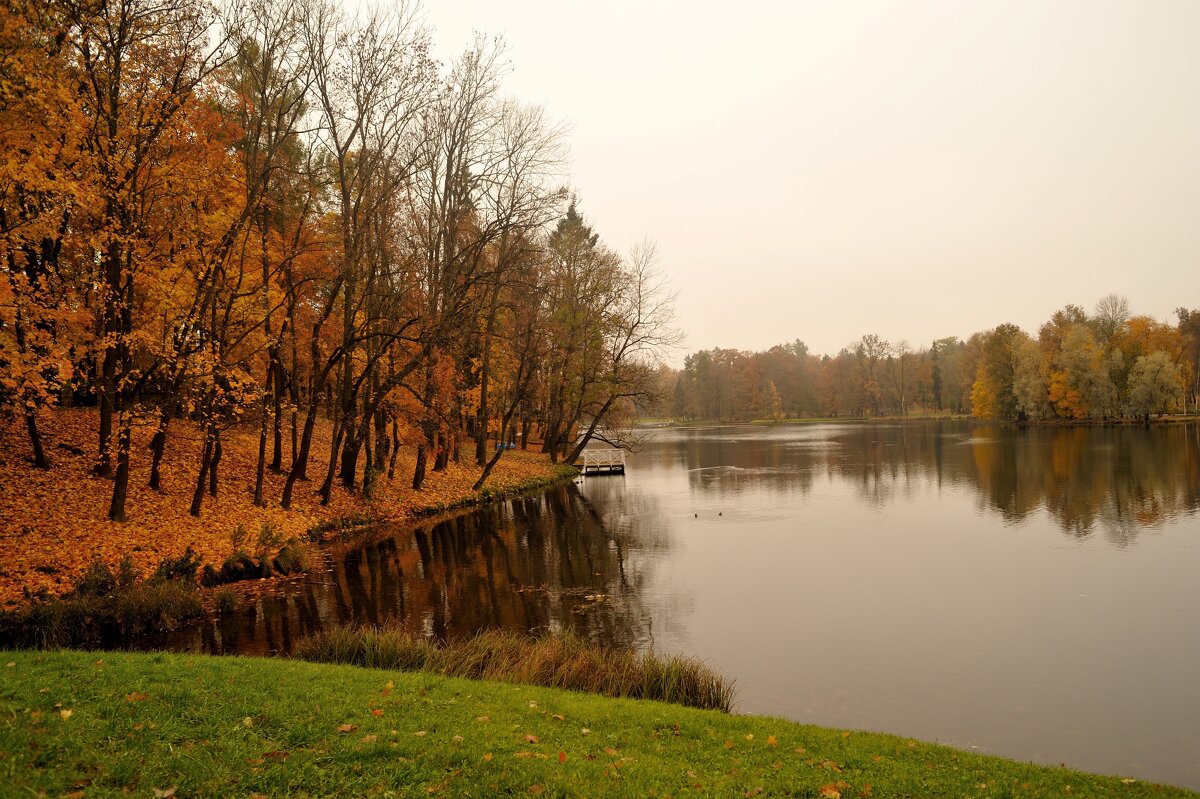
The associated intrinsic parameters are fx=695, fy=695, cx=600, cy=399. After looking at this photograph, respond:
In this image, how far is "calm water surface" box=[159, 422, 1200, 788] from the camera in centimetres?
909

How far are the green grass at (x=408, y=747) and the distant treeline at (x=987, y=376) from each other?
32.4 m

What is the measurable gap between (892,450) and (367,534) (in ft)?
135

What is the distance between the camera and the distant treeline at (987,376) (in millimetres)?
66562

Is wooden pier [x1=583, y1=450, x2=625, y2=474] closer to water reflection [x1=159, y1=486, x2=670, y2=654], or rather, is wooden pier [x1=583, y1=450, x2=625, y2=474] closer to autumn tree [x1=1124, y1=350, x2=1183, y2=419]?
water reflection [x1=159, y1=486, x2=670, y2=654]

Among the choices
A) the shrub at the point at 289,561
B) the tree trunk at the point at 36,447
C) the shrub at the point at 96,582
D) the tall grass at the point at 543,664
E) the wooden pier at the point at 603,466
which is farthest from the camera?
the wooden pier at the point at 603,466

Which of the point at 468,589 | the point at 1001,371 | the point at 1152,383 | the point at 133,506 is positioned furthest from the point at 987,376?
the point at 133,506

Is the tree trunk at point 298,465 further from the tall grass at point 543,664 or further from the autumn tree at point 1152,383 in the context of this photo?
the autumn tree at point 1152,383

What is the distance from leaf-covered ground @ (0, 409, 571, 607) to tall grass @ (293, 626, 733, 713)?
567 centimetres

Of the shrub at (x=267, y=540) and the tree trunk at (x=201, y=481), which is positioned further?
the tree trunk at (x=201, y=481)

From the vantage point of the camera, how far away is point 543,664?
964 centimetres

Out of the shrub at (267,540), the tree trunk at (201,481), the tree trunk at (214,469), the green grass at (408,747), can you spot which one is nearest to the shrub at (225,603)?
the shrub at (267,540)

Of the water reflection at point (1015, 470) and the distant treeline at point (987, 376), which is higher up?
the distant treeline at point (987, 376)

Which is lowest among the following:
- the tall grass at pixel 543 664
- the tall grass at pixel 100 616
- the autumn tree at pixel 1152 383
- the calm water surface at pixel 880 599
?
the calm water surface at pixel 880 599

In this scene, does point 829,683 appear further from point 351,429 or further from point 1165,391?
point 1165,391
